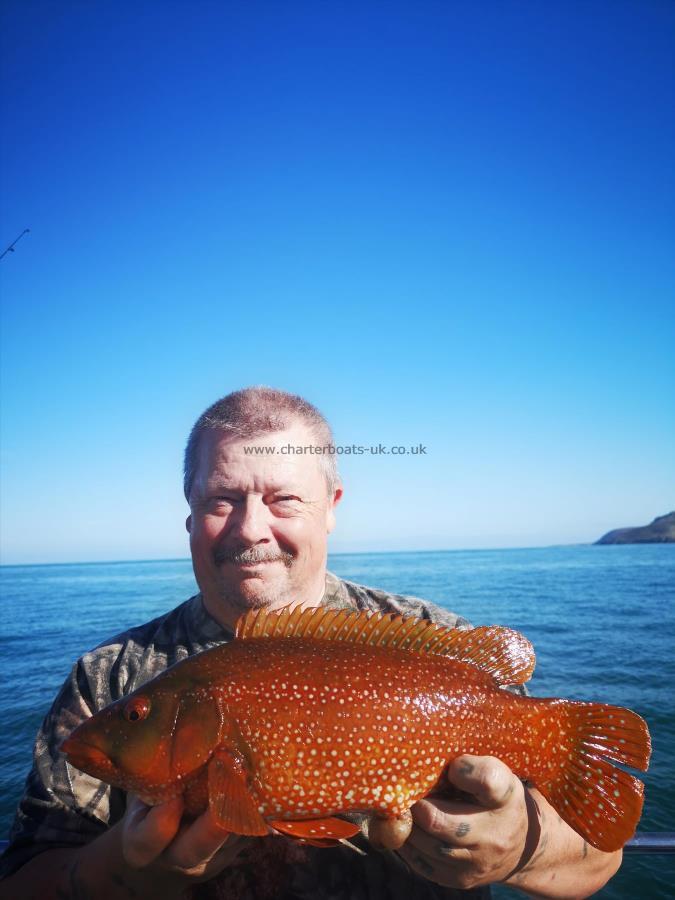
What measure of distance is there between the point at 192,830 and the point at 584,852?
6.03ft

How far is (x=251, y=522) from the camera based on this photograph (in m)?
2.93

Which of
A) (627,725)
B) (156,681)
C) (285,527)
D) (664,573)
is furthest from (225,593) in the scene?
(664,573)

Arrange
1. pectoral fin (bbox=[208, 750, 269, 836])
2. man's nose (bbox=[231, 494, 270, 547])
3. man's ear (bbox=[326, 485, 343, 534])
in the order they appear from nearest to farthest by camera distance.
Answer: pectoral fin (bbox=[208, 750, 269, 836]) < man's nose (bbox=[231, 494, 270, 547]) < man's ear (bbox=[326, 485, 343, 534])

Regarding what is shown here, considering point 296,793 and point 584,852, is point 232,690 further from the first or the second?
point 584,852

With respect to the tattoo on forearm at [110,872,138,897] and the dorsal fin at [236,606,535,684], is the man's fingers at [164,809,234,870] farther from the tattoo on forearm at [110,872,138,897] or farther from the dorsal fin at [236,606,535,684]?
the dorsal fin at [236,606,535,684]

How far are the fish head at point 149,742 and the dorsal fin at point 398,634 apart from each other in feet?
1.18

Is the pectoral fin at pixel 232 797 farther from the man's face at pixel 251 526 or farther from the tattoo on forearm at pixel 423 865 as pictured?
the man's face at pixel 251 526

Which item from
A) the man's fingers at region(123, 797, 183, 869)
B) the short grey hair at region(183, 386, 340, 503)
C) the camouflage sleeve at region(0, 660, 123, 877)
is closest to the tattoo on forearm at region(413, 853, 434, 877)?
the man's fingers at region(123, 797, 183, 869)

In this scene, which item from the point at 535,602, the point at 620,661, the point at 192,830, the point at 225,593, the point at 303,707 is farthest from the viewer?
the point at 535,602

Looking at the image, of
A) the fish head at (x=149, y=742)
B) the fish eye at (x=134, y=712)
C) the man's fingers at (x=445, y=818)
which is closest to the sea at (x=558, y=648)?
the man's fingers at (x=445, y=818)

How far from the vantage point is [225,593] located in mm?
3008

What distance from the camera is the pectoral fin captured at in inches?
71.3

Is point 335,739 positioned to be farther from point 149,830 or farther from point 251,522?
point 251,522

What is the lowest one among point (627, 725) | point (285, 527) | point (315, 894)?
point (315, 894)
